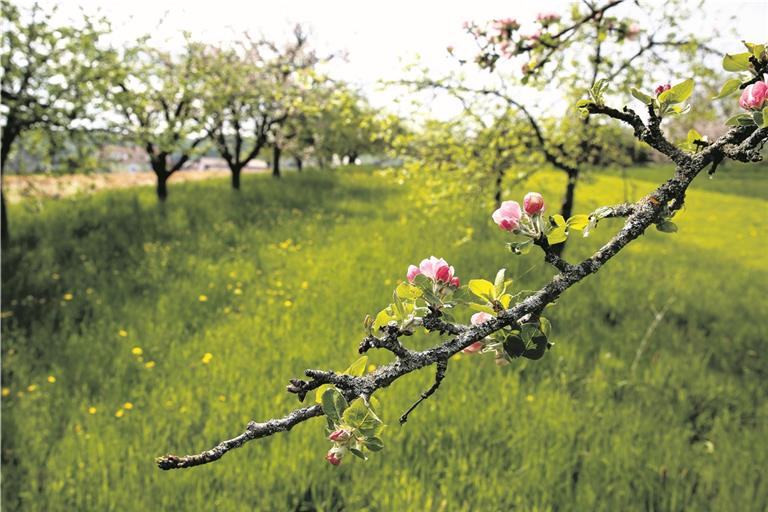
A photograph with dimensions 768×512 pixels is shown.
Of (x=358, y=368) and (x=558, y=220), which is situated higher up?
(x=558, y=220)

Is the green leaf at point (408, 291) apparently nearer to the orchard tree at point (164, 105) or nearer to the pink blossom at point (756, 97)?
the pink blossom at point (756, 97)

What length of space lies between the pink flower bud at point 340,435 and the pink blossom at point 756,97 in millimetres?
947

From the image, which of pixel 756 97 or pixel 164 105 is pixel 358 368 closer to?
pixel 756 97

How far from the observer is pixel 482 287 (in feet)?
3.33

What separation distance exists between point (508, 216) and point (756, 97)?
0.53 metres

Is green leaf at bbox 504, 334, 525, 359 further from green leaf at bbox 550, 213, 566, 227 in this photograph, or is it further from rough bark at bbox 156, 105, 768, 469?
green leaf at bbox 550, 213, 566, 227

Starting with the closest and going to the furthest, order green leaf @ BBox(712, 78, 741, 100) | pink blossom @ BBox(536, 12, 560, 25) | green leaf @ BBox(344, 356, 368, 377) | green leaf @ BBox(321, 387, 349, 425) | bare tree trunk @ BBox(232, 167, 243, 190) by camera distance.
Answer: green leaf @ BBox(321, 387, 349, 425)
green leaf @ BBox(344, 356, 368, 377)
green leaf @ BBox(712, 78, 741, 100)
pink blossom @ BBox(536, 12, 560, 25)
bare tree trunk @ BBox(232, 167, 243, 190)

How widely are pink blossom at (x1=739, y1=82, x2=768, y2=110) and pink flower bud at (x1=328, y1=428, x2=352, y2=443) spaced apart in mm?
947

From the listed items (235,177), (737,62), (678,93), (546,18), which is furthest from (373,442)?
(235,177)

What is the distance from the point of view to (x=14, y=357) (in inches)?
214

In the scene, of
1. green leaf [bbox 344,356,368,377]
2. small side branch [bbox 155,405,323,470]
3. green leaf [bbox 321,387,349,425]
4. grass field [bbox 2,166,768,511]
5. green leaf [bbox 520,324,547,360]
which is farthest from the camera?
grass field [bbox 2,166,768,511]

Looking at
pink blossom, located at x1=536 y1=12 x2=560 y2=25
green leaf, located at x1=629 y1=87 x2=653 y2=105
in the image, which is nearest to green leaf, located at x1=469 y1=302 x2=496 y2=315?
green leaf, located at x1=629 y1=87 x2=653 y2=105

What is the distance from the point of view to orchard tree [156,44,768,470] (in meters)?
0.84

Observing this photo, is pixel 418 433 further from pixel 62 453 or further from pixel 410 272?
pixel 410 272
